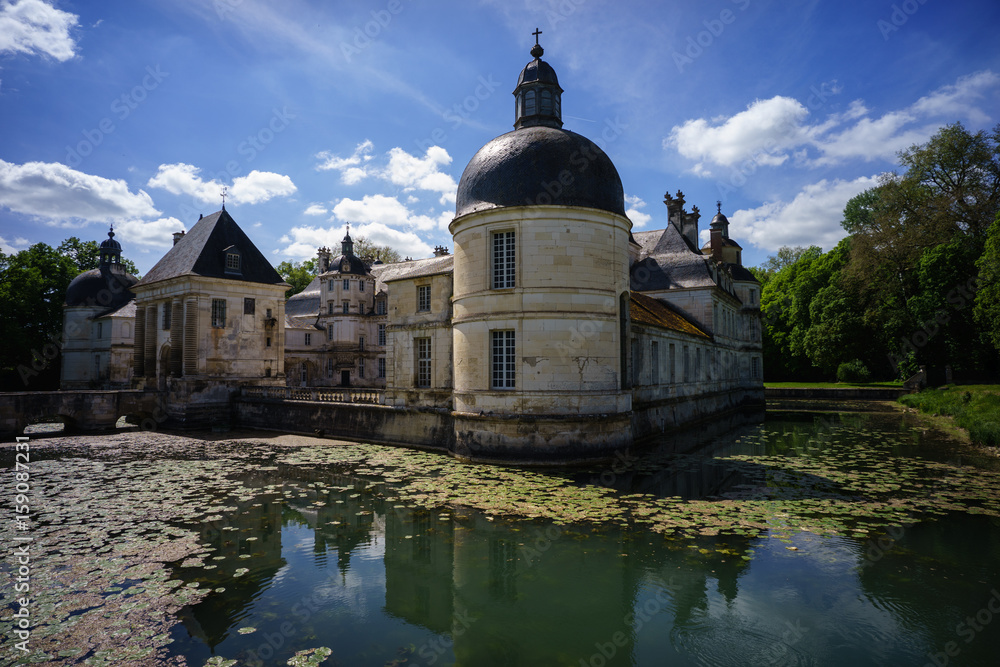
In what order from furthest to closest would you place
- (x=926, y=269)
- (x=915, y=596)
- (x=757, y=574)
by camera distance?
(x=926, y=269), (x=757, y=574), (x=915, y=596)

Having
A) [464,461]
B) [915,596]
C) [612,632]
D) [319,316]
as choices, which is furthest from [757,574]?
[319,316]

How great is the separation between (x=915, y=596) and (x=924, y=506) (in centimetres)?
466

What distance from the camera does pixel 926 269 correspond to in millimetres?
31672

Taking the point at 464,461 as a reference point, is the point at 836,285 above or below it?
above

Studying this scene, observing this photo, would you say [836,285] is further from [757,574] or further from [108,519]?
[108,519]

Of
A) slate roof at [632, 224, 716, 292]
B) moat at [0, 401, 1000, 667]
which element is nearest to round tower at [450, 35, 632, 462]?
moat at [0, 401, 1000, 667]

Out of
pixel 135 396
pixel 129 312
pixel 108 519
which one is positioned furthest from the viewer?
pixel 129 312

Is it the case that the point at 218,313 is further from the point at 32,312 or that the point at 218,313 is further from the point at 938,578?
the point at 938,578

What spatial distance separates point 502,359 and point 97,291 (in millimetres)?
39567

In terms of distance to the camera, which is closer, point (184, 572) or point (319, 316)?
point (184, 572)

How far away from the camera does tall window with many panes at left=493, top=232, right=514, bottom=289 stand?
1471cm

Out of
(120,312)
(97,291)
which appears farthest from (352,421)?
(97,291)

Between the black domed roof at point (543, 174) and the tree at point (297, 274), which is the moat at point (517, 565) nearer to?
the black domed roof at point (543, 174)

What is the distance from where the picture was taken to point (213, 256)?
2594cm
